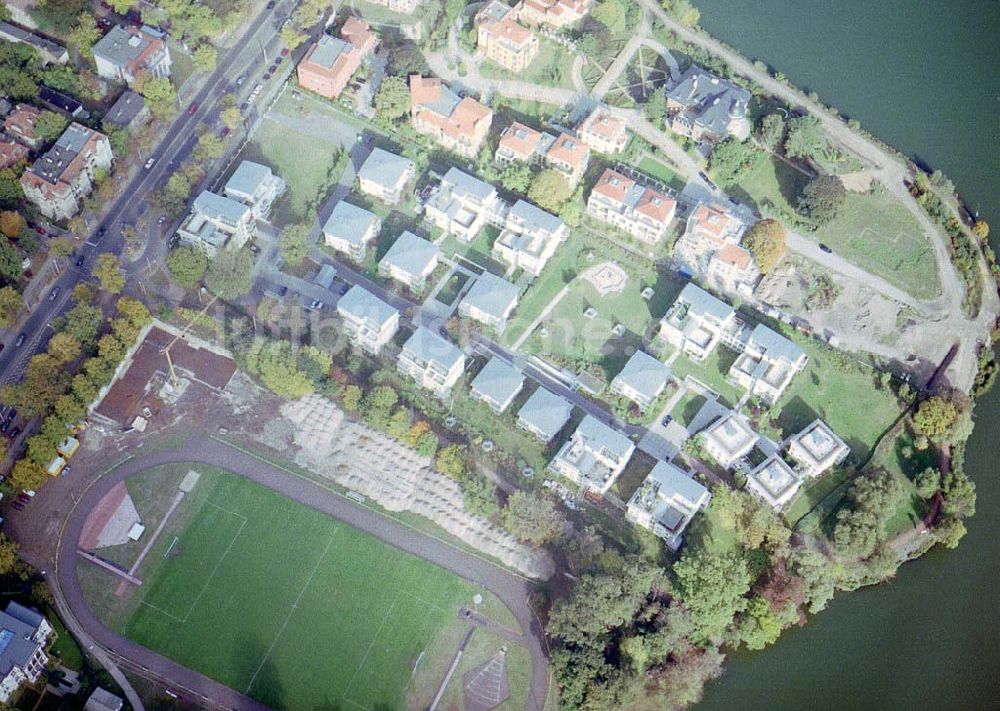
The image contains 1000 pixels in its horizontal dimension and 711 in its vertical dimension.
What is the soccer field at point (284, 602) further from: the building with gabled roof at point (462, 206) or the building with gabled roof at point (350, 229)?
the building with gabled roof at point (462, 206)

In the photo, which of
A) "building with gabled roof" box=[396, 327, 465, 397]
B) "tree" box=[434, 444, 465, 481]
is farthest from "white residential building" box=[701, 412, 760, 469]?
"building with gabled roof" box=[396, 327, 465, 397]

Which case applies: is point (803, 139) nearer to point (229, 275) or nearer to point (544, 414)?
point (544, 414)

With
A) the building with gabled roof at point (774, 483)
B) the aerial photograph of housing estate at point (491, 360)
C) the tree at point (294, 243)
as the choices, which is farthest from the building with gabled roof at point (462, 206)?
the building with gabled roof at point (774, 483)

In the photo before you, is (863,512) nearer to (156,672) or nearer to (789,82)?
(789,82)

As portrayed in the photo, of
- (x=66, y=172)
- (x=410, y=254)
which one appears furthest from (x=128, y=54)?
(x=410, y=254)

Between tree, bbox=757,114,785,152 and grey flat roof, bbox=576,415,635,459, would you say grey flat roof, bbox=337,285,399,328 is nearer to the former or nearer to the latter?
grey flat roof, bbox=576,415,635,459
